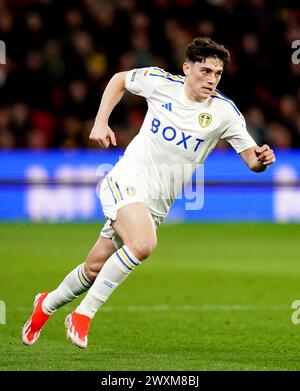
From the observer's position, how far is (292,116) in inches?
734

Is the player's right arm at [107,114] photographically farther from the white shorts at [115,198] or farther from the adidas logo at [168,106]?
the adidas logo at [168,106]

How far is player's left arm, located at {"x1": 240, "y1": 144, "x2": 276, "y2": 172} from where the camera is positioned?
7211 millimetres

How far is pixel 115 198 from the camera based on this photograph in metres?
7.40

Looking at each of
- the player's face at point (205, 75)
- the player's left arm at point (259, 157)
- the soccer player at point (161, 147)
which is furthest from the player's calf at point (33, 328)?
the player's face at point (205, 75)

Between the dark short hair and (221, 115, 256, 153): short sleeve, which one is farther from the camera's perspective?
(221, 115, 256, 153): short sleeve

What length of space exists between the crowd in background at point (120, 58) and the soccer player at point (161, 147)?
32.3ft

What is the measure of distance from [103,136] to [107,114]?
0.35m

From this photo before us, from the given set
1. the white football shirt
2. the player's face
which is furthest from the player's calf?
the player's face

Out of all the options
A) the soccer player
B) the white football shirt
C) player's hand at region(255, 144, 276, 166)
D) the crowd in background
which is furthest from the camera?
the crowd in background

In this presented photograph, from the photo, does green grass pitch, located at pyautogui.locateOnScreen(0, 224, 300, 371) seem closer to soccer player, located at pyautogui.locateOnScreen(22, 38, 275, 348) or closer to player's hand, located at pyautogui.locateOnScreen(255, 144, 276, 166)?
soccer player, located at pyautogui.locateOnScreen(22, 38, 275, 348)

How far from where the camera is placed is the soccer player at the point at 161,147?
292 inches

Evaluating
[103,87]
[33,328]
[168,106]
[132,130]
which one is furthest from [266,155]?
[103,87]

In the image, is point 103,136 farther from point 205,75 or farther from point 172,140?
point 205,75
